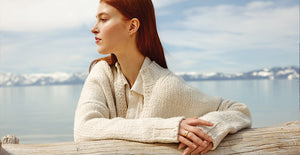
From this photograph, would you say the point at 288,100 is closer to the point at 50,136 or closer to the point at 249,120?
the point at 50,136

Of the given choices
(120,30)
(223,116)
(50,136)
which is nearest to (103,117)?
(120,30)

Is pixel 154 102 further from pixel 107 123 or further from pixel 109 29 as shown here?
pixel 109 29

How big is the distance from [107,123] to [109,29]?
23.0 inches

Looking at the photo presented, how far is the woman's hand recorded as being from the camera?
1.69 meters

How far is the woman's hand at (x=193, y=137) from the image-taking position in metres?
1.69

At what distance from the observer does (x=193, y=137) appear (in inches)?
66.6

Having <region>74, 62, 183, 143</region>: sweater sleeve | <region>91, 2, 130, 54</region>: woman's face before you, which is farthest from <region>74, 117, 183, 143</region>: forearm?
<region>91, 2, 130, 54</region>: woman's face

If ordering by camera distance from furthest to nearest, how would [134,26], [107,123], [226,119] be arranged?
[134,26] < [226,119] < [107,123]

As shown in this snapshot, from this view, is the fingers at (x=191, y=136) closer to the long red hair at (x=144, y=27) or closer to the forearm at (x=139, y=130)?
the forearm at (x=139, y=130)

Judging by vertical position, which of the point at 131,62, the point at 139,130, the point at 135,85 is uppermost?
the point at 131,62

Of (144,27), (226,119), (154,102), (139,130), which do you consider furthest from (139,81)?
(226,119)

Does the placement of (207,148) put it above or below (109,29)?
below

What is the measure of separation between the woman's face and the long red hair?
4 cm

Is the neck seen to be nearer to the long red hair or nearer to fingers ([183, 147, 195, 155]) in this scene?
the long red hair
